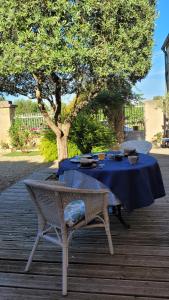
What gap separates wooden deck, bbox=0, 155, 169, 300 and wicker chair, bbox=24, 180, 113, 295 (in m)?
0.17

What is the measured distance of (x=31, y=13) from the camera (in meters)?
5.52

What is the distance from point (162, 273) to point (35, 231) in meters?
1.62

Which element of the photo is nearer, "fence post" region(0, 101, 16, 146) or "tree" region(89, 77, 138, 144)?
"tree" region(89, 77, 138, 144)

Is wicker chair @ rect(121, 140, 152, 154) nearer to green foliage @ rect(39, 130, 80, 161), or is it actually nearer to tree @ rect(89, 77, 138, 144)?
green foliage @ rect(39, 130, 80, 161)

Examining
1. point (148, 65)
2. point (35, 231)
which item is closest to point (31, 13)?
point (148, 65)

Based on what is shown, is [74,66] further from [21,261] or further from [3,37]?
[21,261]

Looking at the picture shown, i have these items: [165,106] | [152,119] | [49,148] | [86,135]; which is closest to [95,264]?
[86,135]

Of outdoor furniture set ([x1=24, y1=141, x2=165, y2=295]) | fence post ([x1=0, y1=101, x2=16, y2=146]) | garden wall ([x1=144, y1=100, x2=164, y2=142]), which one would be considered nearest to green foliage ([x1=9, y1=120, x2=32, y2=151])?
fence post ([x1=0, y1=101, x2=16, y2=146])

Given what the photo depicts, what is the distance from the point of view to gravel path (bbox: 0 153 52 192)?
7.82 m

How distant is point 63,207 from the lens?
2.73m

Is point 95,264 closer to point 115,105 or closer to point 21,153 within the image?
point 21,153

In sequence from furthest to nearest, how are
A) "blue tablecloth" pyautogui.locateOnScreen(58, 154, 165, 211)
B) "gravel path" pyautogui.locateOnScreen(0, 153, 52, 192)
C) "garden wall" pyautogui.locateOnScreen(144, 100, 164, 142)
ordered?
1. "garden wall" pyautogui.locateOnScreen(144, 100, 164, 142)
2. "gravel path" pyautogui.locateOnScreen(0, 153, 52, 192)
3. "blue tablecloth" pyautogui.locateOnScreen(58, 154, 165, 211)

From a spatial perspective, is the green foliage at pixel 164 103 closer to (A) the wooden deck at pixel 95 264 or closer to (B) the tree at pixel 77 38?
(B) the tree at pixel 77 38

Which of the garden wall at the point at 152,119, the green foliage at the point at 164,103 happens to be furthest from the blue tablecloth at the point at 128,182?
the garden wall at the point at 152,119
